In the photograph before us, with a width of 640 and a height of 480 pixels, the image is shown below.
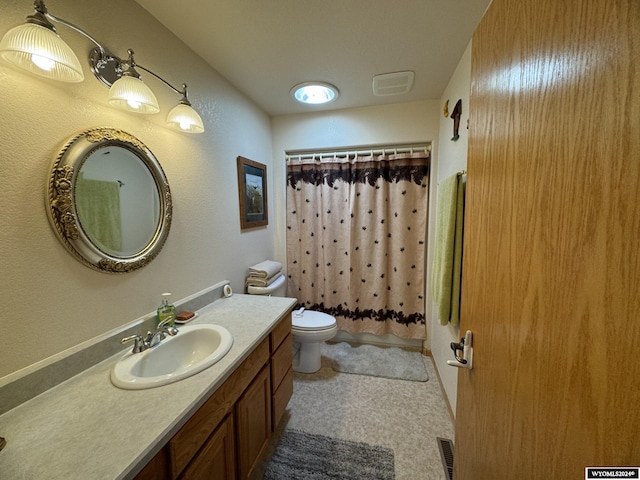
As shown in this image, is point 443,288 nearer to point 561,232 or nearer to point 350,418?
point 350,418

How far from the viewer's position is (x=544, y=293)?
0.48 m

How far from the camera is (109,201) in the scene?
3.39 feet

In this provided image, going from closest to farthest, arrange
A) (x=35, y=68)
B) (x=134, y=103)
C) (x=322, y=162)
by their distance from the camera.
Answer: (x=35, y=68) < (x=134, y=103) < (x=322, y=162)

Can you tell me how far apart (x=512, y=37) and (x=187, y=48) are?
1.65 m

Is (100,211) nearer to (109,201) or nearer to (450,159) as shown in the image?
(109,201)

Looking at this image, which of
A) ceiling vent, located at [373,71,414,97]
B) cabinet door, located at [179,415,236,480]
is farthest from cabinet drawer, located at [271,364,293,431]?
ceiling vent, located at [373,71,414,97]

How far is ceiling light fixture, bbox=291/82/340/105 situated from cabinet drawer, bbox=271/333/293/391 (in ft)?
6.14

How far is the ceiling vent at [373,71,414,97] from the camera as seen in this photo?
5.73ft

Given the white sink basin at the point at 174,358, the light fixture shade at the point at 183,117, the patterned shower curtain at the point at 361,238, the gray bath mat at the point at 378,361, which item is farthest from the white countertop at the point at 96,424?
the patterned shower curtain at the point at 361,238

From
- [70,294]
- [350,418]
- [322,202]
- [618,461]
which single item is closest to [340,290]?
[322,202]

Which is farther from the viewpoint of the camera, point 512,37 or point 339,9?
point 339,9

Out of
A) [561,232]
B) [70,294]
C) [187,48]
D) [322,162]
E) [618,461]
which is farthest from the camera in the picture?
[322,162]

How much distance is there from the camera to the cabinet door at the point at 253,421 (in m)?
1.07

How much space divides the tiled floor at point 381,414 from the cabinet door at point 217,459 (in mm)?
702
